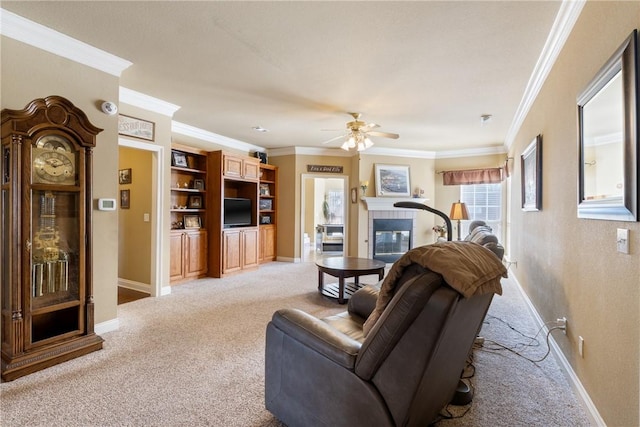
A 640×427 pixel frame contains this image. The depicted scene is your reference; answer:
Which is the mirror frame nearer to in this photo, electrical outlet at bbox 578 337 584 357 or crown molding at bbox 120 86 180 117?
electrical outlet at bbox 578 337 584 357

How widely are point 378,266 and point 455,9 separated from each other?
274cm

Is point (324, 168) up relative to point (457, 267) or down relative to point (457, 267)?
up

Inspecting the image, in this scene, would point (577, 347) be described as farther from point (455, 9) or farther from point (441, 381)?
point (455, 9)

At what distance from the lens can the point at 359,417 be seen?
1.30 meters

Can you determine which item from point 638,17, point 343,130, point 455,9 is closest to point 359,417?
point 638,17

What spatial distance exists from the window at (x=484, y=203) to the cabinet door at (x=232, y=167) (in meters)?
4.64

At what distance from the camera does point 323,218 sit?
384 inches

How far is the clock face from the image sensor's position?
2.33 metres

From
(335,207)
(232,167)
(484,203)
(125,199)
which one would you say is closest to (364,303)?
(232,167)

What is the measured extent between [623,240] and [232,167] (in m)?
4.93

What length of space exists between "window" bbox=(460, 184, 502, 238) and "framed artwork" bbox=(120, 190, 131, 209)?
20.4 feet

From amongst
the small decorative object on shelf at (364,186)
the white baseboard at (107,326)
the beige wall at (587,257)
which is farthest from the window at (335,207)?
the white baseboard at (107,326)

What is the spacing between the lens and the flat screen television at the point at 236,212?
5.38 meters

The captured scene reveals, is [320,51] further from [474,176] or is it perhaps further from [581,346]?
[474,176]
